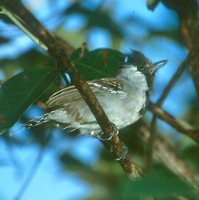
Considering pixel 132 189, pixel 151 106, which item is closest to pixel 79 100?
pixel 151 106

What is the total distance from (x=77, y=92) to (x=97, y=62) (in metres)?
0.52

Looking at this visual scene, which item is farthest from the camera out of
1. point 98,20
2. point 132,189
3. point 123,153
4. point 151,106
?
point 98,20

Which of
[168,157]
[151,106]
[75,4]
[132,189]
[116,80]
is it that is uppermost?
[132,189]

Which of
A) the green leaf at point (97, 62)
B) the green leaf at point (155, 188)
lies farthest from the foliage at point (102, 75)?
the green leaf at point (155, 188)

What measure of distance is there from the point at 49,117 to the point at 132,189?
7.87ft

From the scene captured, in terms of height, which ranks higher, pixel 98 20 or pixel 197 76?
pixel 98 20

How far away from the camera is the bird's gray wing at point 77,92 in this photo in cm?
337

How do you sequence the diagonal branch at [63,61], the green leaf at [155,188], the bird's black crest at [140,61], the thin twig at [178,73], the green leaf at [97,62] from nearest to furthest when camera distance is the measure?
the green leaf at [155,188]
the diagonal branch at [63,61]
the green leaf at [97,62]
the thin twig at [178,73]
the bird's black crest at [140,61]

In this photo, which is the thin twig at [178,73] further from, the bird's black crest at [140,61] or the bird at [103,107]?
the bird's black crest at [140,61]

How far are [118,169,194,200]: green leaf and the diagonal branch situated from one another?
0.59 metres

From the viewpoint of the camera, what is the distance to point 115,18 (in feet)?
17.7

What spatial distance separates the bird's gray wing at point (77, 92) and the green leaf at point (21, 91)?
0.46 meters

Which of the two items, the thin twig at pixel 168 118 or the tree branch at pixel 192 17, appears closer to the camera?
the tree branch at pixel 192 17

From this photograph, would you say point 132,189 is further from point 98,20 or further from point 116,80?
point 98,20
